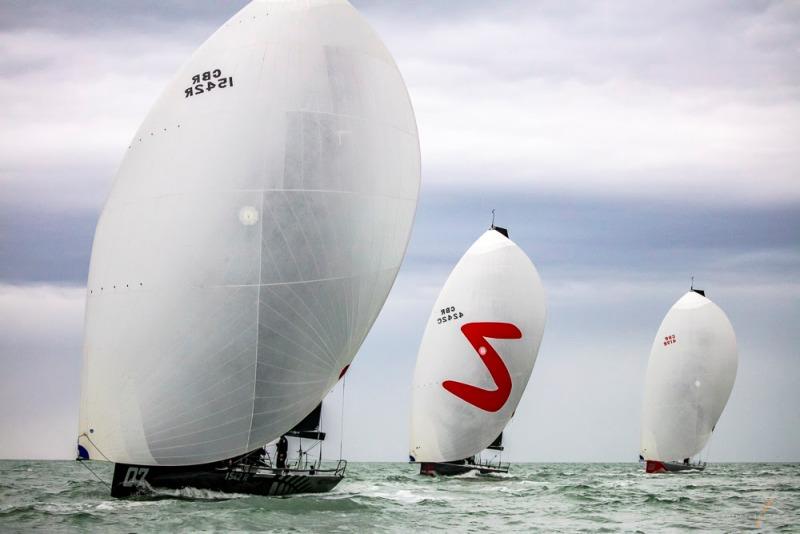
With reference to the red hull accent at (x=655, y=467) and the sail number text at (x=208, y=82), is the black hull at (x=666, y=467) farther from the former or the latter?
the sail number text at (x=208, y=82)

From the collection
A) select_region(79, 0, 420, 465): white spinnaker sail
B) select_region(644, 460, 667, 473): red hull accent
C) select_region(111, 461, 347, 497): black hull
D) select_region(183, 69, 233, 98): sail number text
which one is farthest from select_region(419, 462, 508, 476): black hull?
select_region(183, 69, 233, 98): sail number text

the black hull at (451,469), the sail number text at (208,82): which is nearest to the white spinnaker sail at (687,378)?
the black hull at (451,469)

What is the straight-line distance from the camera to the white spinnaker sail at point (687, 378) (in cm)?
5997

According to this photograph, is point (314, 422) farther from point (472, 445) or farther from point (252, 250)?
point (472, 445)

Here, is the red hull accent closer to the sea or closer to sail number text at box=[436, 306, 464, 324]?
sail number text at box=[436, 306, 464, 324]

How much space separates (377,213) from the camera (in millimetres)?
25688

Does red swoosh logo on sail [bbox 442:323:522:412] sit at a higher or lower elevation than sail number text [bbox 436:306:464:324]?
lower

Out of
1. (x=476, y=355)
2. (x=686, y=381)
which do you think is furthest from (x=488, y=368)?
(x=686, y=381)

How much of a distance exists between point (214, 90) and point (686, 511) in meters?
18.1

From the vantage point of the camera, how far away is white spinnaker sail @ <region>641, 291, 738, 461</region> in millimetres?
59969

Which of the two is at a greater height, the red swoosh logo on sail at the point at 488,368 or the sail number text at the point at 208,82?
the sail number text at the point at 208,82

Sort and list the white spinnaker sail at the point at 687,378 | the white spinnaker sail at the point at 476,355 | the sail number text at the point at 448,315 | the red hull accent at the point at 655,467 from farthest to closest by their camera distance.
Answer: the red hull accent at the point at 655,467 → the white spinnaker sail at the point at 687,378 → the sail number text at the point at 448,315 → the white spinnaker sail at the point at 476,355

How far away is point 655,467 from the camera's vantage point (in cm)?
6181

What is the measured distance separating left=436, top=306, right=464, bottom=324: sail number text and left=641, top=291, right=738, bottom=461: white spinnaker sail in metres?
19.1
